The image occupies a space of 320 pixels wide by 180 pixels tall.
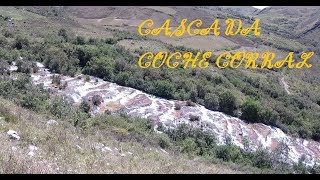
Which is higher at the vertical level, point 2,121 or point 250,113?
point 2,121

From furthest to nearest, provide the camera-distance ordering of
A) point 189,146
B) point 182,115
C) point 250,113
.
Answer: point 250,113 → point 182,115 → point 189,146


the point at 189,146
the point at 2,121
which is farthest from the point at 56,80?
the point at 2,121

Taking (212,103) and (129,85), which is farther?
(129,85)

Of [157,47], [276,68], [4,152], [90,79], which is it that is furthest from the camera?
[276,68]

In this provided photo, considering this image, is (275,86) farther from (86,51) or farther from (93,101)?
(93,101)

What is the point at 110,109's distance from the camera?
29.1 m

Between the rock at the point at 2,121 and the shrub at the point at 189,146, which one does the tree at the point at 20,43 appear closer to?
the shrub at the point at 189,146

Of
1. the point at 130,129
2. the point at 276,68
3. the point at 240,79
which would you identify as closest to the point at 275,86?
the point at 240,79

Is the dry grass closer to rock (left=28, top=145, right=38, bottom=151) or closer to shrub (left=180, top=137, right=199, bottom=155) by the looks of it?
rock (left=28, top=145, right=38, bottom=151)

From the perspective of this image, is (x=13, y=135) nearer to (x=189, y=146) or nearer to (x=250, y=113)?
(x=189, y=146)

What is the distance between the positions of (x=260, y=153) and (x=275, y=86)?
32.4 metres

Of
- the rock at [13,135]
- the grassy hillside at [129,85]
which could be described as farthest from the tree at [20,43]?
the rock at [13,135]

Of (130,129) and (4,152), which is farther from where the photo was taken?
(130,129)

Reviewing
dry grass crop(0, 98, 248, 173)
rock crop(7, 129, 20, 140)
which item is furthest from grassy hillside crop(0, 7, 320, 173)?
rock crop(7, 129, 20, 140)
